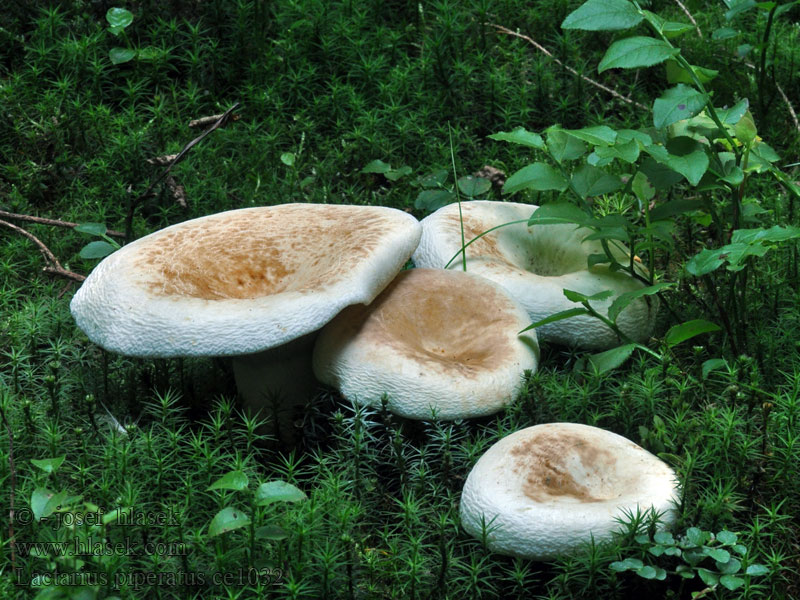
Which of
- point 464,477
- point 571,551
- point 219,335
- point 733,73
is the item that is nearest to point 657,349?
point 464,477

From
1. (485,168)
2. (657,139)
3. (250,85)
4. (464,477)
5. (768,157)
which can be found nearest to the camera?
(464,477)

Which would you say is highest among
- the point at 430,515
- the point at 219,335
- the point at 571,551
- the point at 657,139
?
the point at 657,139

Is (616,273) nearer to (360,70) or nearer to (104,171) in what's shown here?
(360,70)

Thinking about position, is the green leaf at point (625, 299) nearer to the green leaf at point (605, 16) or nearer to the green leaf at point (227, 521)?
the green leaf at point (605, 16)

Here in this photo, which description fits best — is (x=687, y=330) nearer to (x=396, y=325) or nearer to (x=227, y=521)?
(x=396, y=325)

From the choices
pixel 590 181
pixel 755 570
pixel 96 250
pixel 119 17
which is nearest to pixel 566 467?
pixel 755 570

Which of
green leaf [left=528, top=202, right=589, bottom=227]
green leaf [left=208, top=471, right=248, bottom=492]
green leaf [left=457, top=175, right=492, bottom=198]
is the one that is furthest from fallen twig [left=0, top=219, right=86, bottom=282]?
green leaf [left=528, top=202, right=589, bottom=227]

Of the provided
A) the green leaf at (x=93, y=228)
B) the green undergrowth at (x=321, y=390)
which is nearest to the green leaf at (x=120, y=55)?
the green undergrowth at (x=321, y=390)

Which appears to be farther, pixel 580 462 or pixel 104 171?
pixel 104 171
